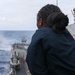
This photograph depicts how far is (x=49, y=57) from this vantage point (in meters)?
2.65

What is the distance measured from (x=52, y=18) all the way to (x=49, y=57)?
36 cm

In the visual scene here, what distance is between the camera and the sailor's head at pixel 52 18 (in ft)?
8.87

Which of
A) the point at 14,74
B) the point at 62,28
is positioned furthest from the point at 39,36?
the point at 14,74

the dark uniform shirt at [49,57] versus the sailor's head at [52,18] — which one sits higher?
the sailor's head at [52,18]

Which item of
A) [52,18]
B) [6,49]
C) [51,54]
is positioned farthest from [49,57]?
[6,49]

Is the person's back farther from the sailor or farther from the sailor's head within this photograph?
the sailor's head

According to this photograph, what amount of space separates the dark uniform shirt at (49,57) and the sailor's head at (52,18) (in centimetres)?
14

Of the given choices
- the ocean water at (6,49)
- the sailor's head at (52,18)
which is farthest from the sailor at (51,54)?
the ocean water at (6,49)

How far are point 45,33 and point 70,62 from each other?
1.13ft

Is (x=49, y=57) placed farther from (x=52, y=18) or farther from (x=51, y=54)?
(x=52, y=18)

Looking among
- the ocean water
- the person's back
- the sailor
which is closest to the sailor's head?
the sailor

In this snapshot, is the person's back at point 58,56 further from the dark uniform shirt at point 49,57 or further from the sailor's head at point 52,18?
the sailor's head at point 52,18

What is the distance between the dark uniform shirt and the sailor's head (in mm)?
145

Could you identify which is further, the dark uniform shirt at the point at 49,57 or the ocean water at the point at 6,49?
the ocean water at the point at 6,49
